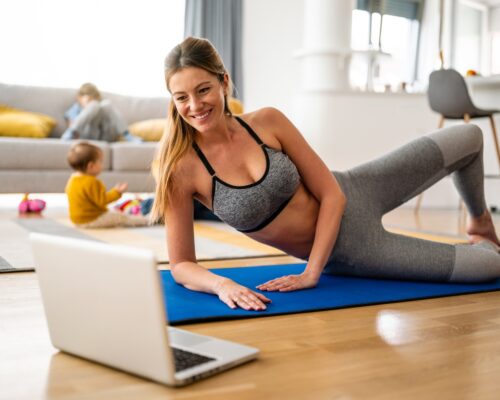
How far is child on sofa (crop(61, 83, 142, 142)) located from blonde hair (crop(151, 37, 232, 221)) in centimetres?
299

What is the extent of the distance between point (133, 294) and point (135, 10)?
5458mm

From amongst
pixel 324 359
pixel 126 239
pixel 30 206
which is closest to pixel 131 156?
pixel 30 206

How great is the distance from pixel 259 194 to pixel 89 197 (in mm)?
2053

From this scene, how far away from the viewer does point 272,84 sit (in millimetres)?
6680

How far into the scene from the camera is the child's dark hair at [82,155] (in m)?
3.44

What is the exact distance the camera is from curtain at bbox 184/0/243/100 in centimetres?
614

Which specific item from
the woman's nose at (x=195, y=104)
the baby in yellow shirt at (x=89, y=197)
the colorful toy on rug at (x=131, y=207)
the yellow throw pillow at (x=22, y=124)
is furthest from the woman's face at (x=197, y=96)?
the yellow throw pillow at (x=22, y=124)

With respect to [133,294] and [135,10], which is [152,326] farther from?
[135,10]

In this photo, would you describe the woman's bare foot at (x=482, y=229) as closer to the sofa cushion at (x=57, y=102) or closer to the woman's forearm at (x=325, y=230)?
the woman's forearm at (x=325, y=230)

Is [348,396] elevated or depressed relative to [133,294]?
depressed

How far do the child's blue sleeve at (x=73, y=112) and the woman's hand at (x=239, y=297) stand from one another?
3.50 metres

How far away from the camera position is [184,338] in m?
1.17

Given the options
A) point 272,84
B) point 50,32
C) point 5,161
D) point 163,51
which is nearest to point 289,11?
point 272,84

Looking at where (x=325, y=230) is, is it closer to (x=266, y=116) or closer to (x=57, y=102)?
(x=266, y=116)
